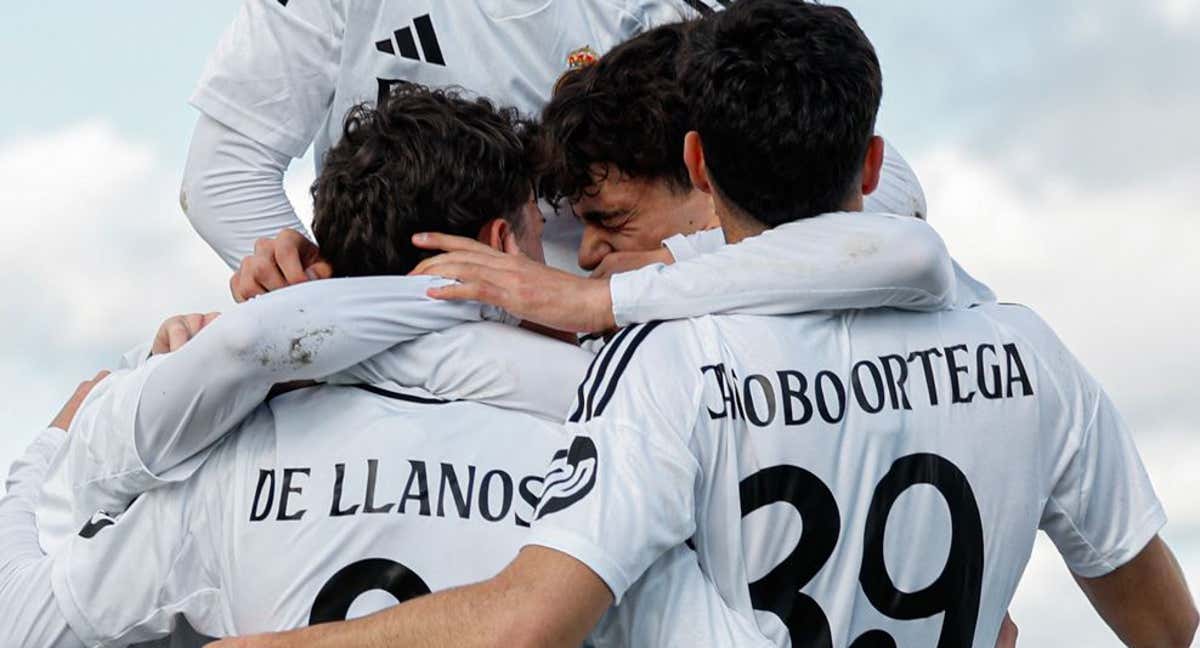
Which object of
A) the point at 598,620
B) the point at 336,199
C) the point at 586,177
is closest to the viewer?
the point at 598,620

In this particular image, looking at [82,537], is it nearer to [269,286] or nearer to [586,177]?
[269,286]

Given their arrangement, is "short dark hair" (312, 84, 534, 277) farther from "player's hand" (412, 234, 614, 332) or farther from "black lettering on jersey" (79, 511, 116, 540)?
"black lettering on jersey" (79, 511, 116, 540)

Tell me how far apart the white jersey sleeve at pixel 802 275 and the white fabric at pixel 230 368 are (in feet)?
1.26

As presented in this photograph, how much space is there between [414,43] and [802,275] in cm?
211

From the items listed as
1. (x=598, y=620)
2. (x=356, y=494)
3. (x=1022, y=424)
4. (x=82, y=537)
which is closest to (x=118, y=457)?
(x=82, y=537)

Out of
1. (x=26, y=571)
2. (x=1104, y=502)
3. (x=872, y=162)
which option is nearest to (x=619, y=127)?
(x=872, y=162)

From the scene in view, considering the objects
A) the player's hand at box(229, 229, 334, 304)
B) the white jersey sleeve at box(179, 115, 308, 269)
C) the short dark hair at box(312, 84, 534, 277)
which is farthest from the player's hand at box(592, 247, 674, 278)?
the white jersey sleeve at box(179, 115, 308, 269)

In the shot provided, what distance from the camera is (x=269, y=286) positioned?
3.63 meters

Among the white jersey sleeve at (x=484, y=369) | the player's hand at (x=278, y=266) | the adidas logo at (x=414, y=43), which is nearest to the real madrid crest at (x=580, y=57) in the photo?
the adidas logo at (x=414, y=43)

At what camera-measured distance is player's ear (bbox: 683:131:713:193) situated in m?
3.18

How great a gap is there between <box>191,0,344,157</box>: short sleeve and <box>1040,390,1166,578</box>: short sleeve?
2466mm

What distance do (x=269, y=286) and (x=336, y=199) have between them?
1.03 ft

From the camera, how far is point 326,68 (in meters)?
4.85

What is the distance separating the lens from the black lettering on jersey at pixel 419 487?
10.1 feet
